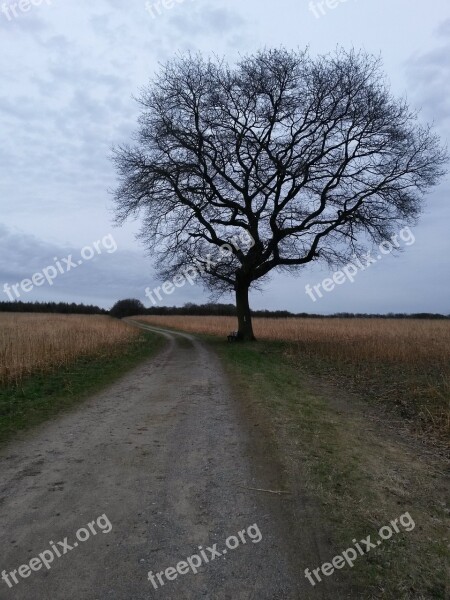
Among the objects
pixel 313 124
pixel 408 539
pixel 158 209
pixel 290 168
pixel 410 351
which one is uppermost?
pixel 313 124

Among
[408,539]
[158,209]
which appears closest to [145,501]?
[408,539]

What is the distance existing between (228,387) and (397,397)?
3847mm

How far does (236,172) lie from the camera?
2247cm

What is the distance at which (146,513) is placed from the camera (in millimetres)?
4176

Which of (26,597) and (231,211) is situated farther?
(231,211)

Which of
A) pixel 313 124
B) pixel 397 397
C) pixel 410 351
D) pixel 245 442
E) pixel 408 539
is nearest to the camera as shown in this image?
pixel 408 539

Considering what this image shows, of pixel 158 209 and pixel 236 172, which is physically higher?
pixel 236 172

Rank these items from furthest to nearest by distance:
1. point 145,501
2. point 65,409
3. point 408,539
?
1. point 65,409
2. point 145,501
3. point 408,539

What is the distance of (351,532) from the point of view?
3967 mm

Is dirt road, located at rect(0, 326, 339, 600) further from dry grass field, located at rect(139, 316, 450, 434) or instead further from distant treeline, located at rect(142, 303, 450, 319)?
distant treeline, located at rect(142, 303, 450, 319)

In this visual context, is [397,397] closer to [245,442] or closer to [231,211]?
[245,442]
